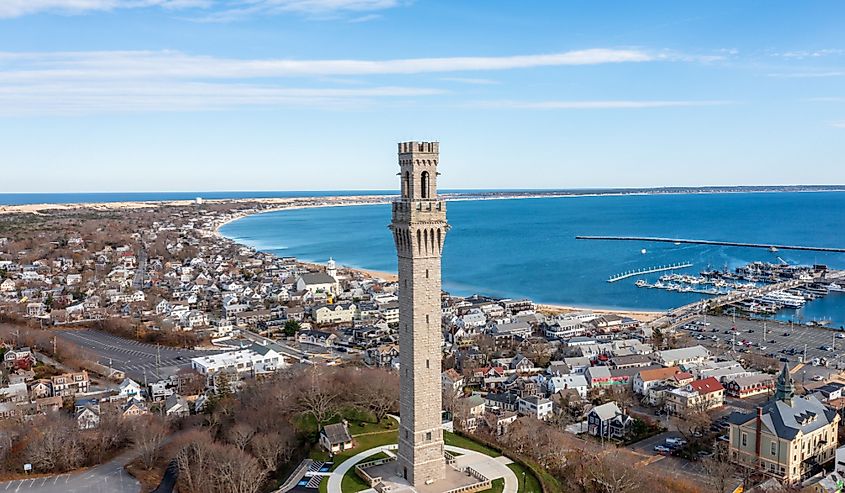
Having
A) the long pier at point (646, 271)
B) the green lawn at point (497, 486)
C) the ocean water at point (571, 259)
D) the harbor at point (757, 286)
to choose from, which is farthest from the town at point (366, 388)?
the long pier at point (646, 271)

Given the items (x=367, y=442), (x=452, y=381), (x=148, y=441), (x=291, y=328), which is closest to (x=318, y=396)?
(x=367, y=442)

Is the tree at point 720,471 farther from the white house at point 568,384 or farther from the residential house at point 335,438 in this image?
the residential house at point 335,438

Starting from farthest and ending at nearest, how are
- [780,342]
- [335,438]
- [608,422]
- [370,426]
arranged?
[780,342]
[608,422]
[370,426]
[335,438]

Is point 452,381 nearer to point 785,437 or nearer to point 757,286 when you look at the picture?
point 785,437

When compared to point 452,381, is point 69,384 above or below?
above

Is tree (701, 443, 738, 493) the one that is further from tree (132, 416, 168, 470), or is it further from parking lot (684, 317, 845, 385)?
tree (132, 416, 168, 470)

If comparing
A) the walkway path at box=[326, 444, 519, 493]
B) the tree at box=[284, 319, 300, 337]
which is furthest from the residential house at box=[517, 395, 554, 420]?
the tree at box=[284, 319, 300, 337]

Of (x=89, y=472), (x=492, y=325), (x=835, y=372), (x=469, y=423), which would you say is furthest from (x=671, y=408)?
(x=89, y=472)
